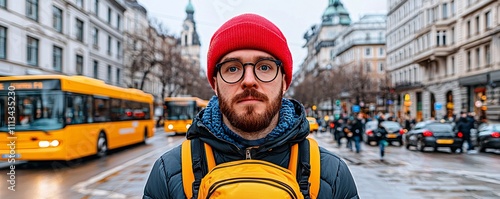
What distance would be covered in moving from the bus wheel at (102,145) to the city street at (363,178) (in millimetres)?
295

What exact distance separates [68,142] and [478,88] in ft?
116

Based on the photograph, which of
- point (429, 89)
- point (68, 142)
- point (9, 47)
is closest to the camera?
point (68, 142)

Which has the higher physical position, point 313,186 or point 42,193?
point 313,186

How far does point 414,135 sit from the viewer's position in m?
20.7

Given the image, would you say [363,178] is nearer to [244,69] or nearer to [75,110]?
[75,110]

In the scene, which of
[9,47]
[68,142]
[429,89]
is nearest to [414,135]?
[68,142]

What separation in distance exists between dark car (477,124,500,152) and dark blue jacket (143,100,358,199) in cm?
1983

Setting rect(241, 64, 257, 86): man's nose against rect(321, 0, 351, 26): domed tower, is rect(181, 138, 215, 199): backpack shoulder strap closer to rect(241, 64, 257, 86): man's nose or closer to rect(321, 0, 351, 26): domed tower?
rect(241, 64, 257, 86): man's nose

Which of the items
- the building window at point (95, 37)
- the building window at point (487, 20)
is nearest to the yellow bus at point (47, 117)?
the building window at point (95, 37)

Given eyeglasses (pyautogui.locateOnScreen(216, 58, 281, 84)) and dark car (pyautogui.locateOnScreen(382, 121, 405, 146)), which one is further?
dark car (pyautogui.locateOnScreen(382, 121, 405, 146))

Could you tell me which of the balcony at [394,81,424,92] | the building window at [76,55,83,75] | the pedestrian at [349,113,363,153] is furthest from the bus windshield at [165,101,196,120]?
the balcony at [394,81,424,92]

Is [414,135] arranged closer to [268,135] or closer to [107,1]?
[268,135]

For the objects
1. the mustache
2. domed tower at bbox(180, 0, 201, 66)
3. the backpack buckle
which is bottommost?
the backpack buckle

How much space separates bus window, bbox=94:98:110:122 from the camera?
1600 centimetres
